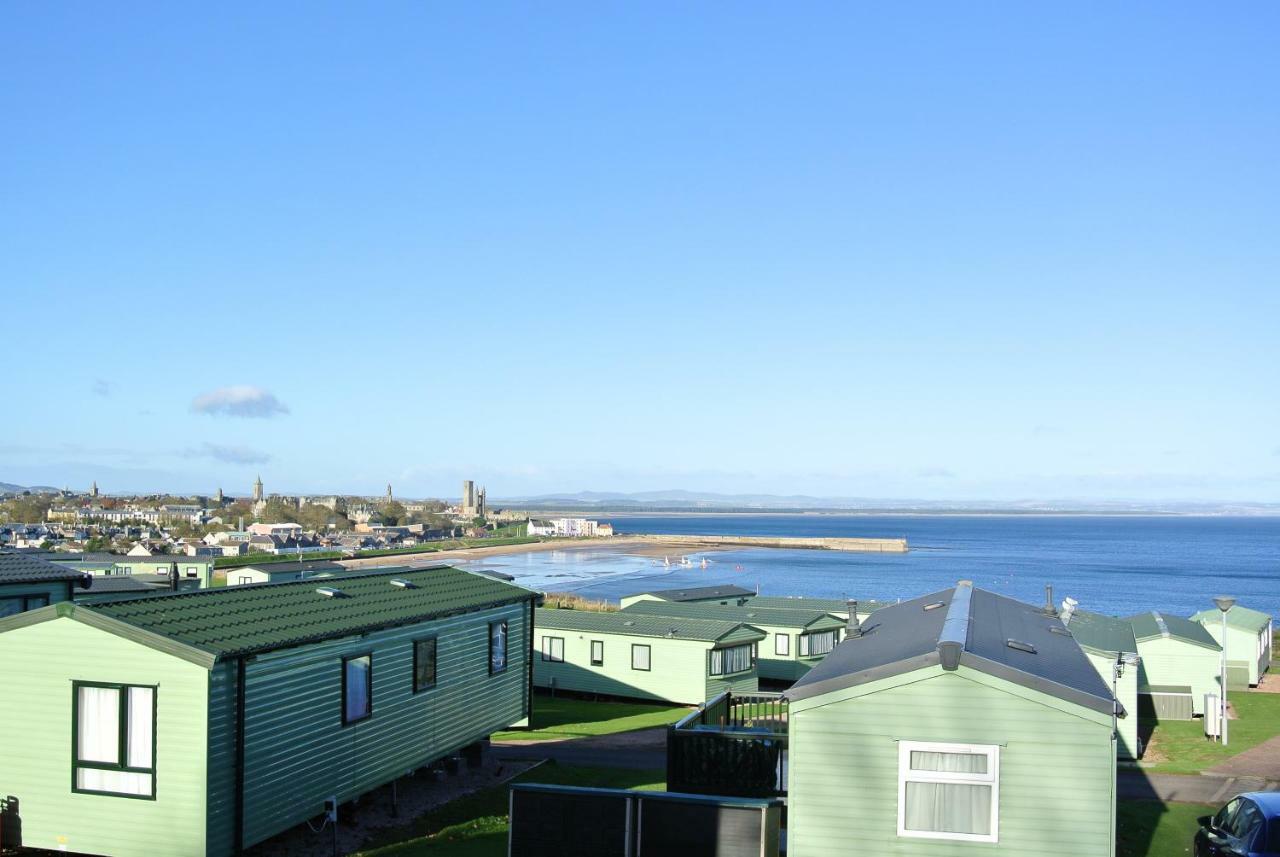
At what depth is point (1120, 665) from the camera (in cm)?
2275

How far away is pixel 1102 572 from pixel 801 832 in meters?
125

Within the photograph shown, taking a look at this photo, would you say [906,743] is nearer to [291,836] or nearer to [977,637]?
[977,637]

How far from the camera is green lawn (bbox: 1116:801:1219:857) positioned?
1590 centimetres

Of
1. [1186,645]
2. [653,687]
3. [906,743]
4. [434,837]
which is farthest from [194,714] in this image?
[1186,645]

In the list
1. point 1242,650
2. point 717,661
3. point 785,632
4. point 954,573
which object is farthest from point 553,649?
point 954,573

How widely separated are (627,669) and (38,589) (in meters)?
16.6

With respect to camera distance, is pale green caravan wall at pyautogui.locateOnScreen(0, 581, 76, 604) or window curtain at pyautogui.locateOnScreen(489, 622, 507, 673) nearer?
pale green caravan wall at pyautogui.locateOnScreen(0, 581, 76, 604)

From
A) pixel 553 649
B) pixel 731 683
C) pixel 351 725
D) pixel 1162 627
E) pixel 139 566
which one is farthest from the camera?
pixel 139 566

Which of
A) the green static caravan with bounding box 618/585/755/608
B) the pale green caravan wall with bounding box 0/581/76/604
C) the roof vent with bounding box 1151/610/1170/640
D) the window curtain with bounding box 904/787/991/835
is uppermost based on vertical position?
the pale green caravan wall with bounding box 0/581/76/604

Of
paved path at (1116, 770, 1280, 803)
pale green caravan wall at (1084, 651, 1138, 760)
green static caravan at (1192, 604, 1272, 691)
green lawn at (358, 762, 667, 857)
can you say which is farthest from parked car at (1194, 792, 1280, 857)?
green static caravan at (1192, 604, 1272, 691)

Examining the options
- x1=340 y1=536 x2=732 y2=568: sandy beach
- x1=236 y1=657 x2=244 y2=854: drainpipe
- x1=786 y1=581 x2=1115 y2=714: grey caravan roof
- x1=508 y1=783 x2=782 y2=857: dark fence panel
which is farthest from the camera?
x1=340 y1=536 x2=732 y2=568: sandy beach

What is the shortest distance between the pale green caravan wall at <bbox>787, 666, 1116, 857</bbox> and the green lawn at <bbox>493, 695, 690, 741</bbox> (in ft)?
46.9

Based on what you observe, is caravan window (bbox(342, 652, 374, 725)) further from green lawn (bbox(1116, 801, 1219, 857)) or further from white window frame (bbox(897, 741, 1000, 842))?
green lawn (bbox(1116, 801, 1219, 857))

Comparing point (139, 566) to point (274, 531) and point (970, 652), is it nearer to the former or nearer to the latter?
point (970, 652)
